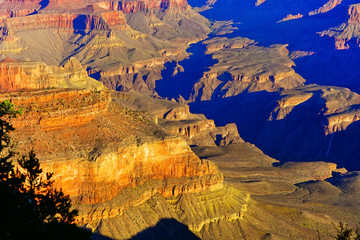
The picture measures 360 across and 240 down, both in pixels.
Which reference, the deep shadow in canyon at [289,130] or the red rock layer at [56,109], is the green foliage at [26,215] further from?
the deep shadow in canyon at [289,130]

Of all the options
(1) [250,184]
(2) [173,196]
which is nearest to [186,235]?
(2) [173,196]

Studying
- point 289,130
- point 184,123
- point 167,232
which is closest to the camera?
point 167,232

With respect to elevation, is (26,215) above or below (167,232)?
above

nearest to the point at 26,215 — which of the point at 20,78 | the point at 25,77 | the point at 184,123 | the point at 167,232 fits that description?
the point at 167,232

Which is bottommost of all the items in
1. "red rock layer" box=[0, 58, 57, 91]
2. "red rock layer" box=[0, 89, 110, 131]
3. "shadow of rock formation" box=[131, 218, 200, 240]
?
"shadow of rock formation" box=[131, 218, 200, 240]

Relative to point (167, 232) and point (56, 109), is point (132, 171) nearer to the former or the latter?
point (167, 232)

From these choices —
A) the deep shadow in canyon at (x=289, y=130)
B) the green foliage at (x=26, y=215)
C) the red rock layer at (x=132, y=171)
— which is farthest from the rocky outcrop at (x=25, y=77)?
the green foliage at (x=26, y=215)

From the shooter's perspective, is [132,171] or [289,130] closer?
[132,171]

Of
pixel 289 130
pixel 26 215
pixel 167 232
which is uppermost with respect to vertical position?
pixel 26 215

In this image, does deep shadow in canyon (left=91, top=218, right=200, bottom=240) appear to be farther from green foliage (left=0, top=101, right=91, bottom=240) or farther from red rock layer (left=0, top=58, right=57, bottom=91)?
red rock layer (left=0, top=58, right=57, bottom=91)

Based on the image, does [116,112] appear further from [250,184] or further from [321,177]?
[321,177]

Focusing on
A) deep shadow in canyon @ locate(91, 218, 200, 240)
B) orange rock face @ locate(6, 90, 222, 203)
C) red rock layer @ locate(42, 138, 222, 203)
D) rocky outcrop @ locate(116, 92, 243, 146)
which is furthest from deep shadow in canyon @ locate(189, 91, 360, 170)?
deep shadow in canyon @ locate(91, 218, 200, 240)

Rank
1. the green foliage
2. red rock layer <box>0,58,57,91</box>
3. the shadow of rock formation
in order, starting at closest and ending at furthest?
the green foliage
the shadow of rock formation
red rock layer <box>0,58,57,91</box>

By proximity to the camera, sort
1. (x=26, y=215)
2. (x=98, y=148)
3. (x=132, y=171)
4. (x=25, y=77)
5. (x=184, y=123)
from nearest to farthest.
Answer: (x=26, y=215)
(x=98, y=148)
(x=132, y=171)
(x=25, y=77)
(x=184, y=123)
